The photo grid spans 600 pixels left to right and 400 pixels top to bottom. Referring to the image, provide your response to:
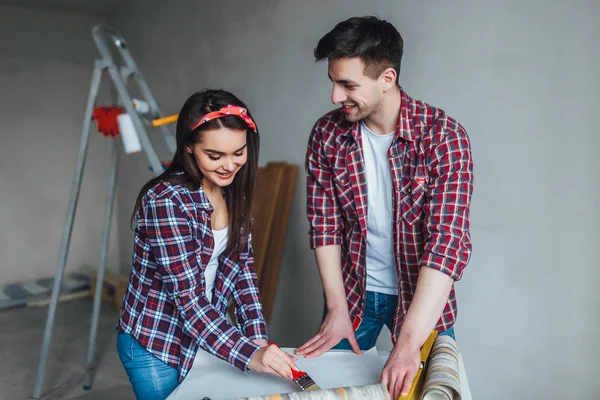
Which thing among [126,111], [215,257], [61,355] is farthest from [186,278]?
[61,355]

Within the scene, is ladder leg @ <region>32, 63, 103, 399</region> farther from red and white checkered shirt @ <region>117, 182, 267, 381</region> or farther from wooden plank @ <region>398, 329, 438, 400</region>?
wooden plank @ <region>398, 329, 438, 400</region>

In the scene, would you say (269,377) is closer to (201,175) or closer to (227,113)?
(201,175)

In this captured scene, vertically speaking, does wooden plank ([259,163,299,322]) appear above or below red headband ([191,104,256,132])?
below

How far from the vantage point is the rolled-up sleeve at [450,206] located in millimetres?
1364

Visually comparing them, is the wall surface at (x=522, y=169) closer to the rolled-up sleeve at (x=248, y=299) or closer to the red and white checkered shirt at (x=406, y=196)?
the red and white checkered shirt at (x=406, y=196)

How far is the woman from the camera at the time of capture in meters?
1.30

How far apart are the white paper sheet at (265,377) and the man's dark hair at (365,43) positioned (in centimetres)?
72

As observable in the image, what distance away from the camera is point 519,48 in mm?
1824

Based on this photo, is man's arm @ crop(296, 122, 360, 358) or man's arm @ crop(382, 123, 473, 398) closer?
man's arm @ crop(382, 123, 473, 398)

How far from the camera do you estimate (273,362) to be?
4.04ft

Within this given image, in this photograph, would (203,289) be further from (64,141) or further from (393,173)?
(64,141)

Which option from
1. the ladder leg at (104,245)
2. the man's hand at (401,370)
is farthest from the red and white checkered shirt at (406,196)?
the ladder leg at (104,245)

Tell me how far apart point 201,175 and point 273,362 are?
20.2 inches

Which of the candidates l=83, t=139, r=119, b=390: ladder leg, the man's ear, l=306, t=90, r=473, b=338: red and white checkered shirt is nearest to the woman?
l=306, t=90, r=473, b=338: red and white checkered shirt
